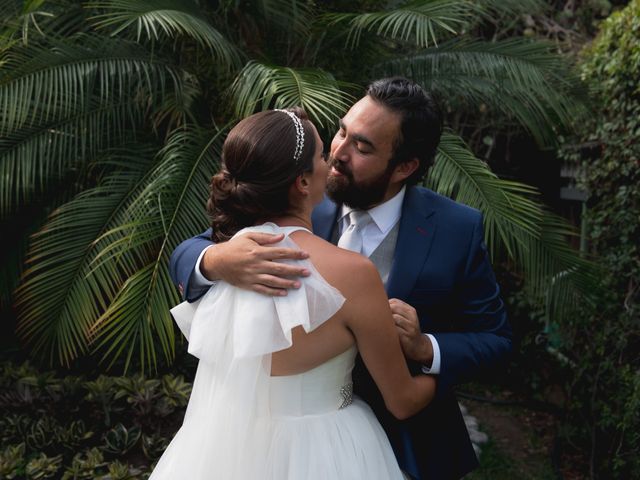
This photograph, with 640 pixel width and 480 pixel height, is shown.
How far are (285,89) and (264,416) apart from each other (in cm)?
206

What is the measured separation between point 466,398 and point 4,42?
3.93 metres

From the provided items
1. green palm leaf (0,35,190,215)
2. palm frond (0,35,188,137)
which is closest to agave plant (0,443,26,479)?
green palm leaf (0,35,190,215)

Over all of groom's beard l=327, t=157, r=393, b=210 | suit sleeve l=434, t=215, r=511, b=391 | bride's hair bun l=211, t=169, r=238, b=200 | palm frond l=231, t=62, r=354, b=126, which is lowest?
suit sleeve l=434, t=215, r=511, b=391

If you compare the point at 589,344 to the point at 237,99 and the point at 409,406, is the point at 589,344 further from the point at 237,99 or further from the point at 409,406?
the point at 409,406

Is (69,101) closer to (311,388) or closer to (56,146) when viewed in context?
(56,146)

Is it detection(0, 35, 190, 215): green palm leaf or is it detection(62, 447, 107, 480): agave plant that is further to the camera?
detection(0, 35, 190, 215): green palm leaf

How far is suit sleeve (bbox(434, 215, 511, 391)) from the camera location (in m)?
1.96

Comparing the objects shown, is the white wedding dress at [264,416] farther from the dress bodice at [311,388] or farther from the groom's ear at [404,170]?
the groom's ear at [404,170]

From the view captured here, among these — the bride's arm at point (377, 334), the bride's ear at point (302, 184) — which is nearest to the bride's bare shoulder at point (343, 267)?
the bride's arm at point (377, 334)

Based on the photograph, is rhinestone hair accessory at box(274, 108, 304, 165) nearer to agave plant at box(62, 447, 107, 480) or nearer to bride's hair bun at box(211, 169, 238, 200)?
bride's hair bun at box(211, 169, 238, 200)

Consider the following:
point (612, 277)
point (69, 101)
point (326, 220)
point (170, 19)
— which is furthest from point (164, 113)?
Answer: point (612, 277)

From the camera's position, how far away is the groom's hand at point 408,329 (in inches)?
71.0

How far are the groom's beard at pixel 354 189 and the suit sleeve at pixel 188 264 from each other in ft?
1.30

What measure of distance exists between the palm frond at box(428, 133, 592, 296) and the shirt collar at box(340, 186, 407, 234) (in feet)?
5.15
